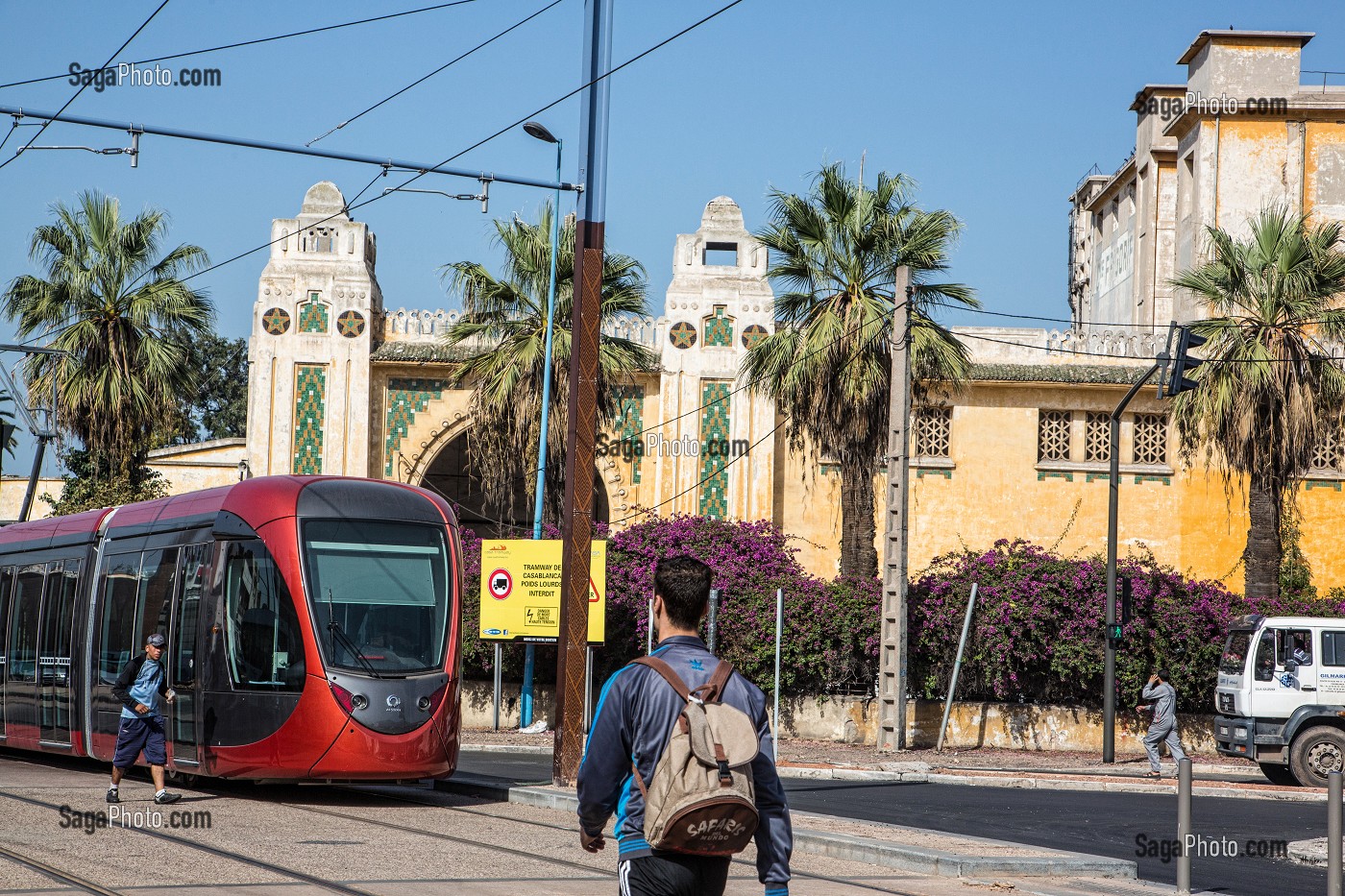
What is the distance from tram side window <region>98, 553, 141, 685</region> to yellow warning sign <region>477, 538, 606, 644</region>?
953cm

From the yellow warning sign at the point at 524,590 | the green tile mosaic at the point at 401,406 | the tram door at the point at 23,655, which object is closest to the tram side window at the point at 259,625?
the tram door at the point at 23,655

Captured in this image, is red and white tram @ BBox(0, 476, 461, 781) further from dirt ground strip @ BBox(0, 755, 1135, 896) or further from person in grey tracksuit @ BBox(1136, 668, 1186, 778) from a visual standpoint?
person in grey tracksuit @ BBox(1136, 668, 1186, 778)

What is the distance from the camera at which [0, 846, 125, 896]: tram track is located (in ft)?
29.4

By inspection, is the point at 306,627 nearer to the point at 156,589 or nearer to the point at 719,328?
the point at 156,589

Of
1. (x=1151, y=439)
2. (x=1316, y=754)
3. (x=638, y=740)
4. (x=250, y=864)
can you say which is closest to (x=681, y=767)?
(x=638, y=740)

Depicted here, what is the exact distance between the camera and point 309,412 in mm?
34156

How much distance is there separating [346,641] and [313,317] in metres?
21.0

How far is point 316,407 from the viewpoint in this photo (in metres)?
34.2

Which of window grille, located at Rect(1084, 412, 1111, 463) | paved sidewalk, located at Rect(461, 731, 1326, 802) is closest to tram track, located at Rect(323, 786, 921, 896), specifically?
paved sidewalk, located at Rect(461, 731, 1326, 802)

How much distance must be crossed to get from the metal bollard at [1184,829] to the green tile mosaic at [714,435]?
77.2 ft

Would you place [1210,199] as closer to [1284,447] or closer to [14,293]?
[1284,447]

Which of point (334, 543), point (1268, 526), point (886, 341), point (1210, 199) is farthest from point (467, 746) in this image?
point (1210, 199)

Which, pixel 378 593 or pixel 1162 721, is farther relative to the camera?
pixel 1162 721

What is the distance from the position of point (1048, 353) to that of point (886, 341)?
28.4ft
